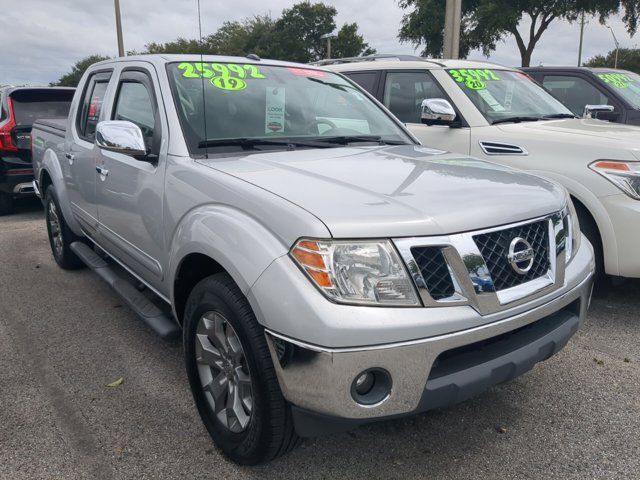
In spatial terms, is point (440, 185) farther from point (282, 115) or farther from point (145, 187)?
point (145, 187)

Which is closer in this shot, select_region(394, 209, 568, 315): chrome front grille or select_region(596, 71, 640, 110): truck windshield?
select_region(394, 209, 568, 315): chrome front grille

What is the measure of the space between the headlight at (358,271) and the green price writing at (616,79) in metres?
6.18

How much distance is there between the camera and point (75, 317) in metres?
4.17

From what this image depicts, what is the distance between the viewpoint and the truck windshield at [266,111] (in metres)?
3.02

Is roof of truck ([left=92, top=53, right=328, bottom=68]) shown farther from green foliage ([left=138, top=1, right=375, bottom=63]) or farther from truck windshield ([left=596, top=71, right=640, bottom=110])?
green foliage ([left=138, top=1, right=375, bottom=63])

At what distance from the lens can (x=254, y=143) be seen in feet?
9.98

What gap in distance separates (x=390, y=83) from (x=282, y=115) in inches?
109

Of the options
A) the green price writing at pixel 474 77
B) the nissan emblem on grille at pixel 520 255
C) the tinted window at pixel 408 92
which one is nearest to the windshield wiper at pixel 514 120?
the green price writing at pixel 474 77

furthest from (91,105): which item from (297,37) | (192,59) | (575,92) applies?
(297,37)

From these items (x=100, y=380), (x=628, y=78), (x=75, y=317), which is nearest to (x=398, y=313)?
(x=100, y=380)

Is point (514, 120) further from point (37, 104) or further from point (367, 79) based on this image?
point (37, 104)

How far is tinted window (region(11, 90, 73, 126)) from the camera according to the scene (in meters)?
7.91

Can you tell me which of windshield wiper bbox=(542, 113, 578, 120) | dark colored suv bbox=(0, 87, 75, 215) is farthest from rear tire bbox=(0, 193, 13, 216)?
windshield wiper bbox=(542, 113, 578, 120)

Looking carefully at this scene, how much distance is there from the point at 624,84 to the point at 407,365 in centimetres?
671
